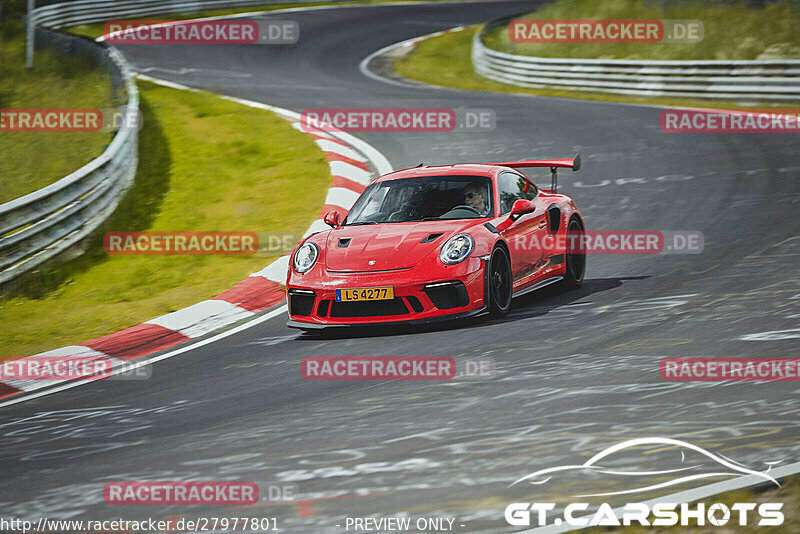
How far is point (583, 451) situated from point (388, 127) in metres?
13.9

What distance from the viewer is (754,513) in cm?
412

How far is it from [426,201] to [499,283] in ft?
3.41

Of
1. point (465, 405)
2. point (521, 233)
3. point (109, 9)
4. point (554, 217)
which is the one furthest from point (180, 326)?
point (109, 9)

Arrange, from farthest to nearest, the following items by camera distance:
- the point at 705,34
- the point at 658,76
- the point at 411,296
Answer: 1. the point at 705,34
2. the point at 658,76
3. the point at 411,296

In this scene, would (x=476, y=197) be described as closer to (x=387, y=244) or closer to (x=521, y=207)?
(x=521, y=207)

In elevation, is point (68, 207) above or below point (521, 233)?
below

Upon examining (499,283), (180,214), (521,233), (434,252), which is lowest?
(180,214)

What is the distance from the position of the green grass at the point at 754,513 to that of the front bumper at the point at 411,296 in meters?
3.54

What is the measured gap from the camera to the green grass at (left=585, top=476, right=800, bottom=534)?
3.99 metres

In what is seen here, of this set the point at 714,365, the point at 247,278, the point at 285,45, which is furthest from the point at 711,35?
the point at 714,365

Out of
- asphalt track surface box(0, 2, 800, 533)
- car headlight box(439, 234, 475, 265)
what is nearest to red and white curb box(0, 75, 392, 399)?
asphalt track surface box(0, 2, 800, 533)

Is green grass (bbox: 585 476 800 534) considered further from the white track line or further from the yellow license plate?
the white track line

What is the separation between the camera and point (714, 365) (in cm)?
628

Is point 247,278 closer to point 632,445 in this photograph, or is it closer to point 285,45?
point 632,445
